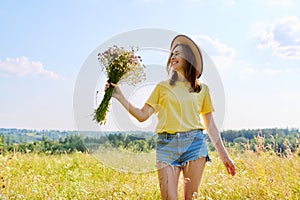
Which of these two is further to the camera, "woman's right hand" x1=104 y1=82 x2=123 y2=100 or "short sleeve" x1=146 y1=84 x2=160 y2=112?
"short sleeve" x1=146 y1=84 x2=160 y2=112

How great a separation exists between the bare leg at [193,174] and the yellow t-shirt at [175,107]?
1.10 ft

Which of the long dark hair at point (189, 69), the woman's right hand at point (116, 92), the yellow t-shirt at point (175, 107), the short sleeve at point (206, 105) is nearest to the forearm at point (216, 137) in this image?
the short sleeve at point (206, 105)

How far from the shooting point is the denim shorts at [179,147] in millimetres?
3760

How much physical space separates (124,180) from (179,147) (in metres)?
2.56

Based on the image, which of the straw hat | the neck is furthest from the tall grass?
the straw hat

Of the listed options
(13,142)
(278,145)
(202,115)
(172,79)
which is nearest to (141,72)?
(172,79)

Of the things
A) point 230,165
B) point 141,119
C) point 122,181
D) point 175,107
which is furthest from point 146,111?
point 122,181

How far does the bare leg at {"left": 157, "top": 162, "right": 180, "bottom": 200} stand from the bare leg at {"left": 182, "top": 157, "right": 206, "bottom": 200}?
153 millimetres

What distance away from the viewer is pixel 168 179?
3.74 metres

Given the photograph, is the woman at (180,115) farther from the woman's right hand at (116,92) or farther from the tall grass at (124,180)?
the tall grass at (124,180)

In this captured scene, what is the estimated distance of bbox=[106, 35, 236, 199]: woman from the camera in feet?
12.4

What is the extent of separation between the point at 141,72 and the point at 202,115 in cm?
76

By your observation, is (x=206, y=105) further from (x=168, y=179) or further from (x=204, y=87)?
(x=168, y=179)

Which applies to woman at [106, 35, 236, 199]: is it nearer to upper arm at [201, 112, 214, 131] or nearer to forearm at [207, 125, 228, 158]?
upper arm at [201, 112, 214, 131]
